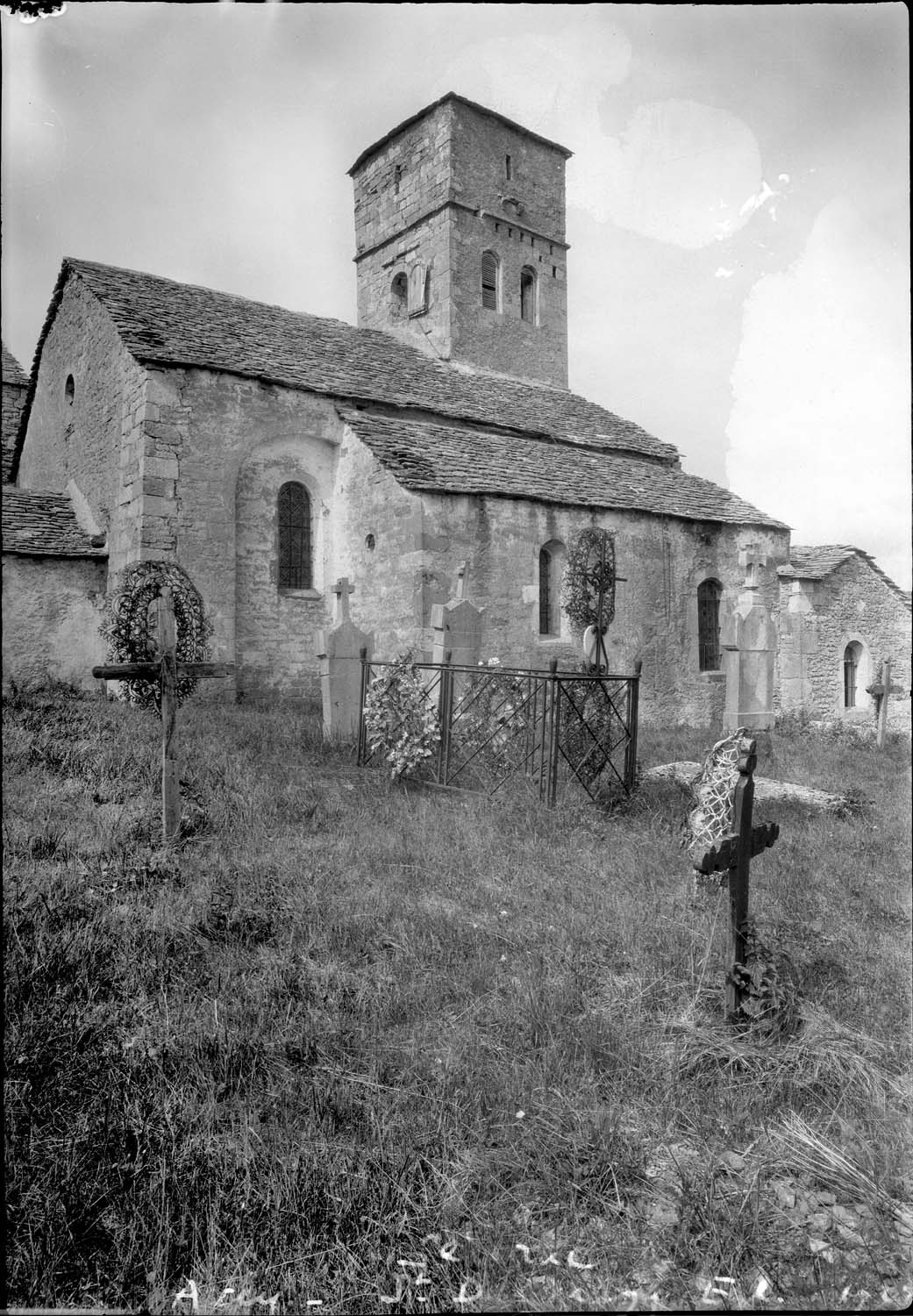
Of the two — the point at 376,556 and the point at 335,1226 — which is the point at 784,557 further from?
the point at 335,1226

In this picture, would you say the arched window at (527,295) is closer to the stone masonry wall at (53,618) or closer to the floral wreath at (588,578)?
the floral wreath at (588,578)

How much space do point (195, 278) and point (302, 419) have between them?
26.3 ft

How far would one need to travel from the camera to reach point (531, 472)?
Result: 49.4 feet

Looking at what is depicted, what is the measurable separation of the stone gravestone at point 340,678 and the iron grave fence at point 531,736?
1.04 meters

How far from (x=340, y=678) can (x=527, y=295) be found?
17.3 metres

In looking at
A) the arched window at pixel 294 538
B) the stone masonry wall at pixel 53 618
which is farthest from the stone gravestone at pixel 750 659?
the stone masonry wall at pixel 53 618

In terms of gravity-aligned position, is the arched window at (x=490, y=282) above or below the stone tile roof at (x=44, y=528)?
above

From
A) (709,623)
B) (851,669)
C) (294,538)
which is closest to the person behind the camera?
(294,538)

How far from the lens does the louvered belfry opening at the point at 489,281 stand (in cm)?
2176

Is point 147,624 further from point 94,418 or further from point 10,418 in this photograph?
point 10,418

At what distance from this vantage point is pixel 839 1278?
7.07 feet

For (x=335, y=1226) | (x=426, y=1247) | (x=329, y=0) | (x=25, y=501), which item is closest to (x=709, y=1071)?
(x=426, y=1247)

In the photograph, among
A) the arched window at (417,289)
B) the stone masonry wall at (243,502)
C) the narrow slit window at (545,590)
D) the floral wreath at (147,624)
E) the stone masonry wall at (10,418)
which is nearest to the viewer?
the floral wreath at (147,624)

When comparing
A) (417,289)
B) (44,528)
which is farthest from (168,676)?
(417,289)
